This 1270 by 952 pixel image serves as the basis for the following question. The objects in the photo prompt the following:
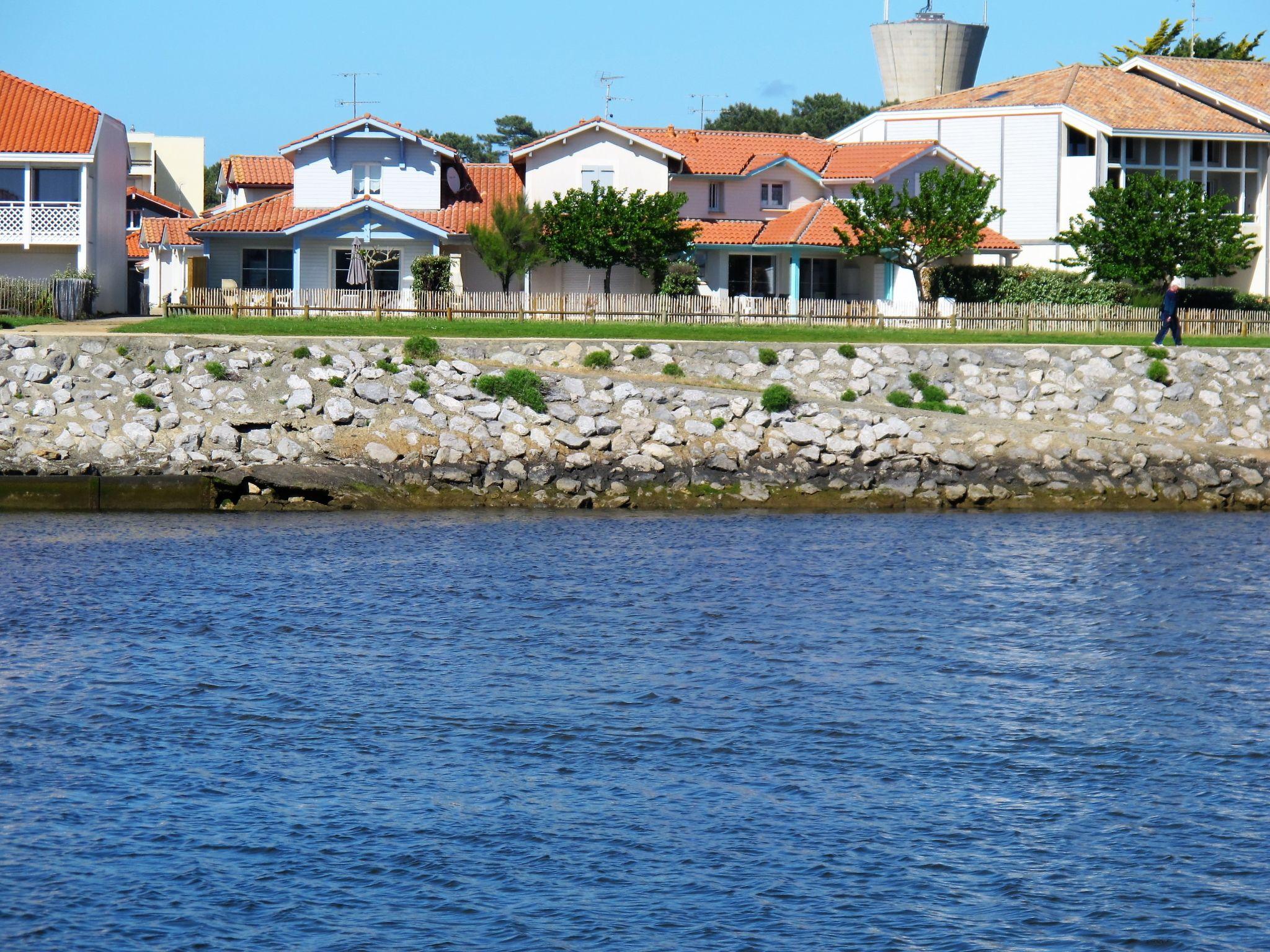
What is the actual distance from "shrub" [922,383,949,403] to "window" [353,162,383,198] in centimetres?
2617

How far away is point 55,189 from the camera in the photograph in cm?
5122

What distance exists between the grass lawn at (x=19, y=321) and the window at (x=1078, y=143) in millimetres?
37793

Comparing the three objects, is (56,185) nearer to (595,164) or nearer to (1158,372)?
(595,164)

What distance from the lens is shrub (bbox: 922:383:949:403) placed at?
37719 mm

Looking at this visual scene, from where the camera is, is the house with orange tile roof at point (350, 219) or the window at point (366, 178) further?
the window at point (366, 178)

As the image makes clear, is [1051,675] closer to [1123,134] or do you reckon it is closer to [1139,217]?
[1139,217]

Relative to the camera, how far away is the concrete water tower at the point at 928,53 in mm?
95125

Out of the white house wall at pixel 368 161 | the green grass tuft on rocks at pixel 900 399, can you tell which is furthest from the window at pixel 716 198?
the green grass tuft on rocks at pixel 900 399

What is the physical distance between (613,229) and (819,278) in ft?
31.4

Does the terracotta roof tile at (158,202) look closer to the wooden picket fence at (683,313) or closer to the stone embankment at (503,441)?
the wooden picket fence at (683,313)

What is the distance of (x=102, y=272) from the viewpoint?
5225 cm

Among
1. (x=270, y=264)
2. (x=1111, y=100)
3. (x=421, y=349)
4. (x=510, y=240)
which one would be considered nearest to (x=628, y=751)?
(x=421, y=349)

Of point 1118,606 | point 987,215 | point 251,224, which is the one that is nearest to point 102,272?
point 251,224

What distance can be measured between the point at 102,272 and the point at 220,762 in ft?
133
